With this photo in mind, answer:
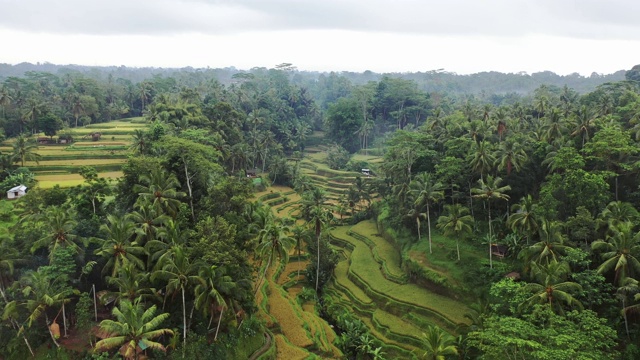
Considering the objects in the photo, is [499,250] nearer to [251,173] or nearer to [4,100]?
[251,173]

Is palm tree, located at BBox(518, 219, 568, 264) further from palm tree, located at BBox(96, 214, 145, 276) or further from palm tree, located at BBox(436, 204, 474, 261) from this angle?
palm tree, located at BBox(96, 214, 145, 276)

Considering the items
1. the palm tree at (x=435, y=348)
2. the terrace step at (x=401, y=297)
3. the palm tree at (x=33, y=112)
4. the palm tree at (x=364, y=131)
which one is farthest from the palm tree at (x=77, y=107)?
the palm tree at (x=435, y=348)

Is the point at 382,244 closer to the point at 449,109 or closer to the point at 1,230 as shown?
the point at 1,230

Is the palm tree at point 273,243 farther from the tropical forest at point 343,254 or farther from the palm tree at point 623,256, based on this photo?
the palm tree at point 623,256

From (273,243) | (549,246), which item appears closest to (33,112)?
(273,243)

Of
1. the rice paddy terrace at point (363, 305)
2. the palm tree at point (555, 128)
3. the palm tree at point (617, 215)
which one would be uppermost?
the palm tree at point (555, 128)

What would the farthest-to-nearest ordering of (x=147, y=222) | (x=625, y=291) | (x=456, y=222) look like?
1. (x=456, y=222)
2. (x=147, y=222)
3. (x=625, y=291)

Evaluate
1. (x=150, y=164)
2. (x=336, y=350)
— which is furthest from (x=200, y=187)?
(x=336, y=350)
